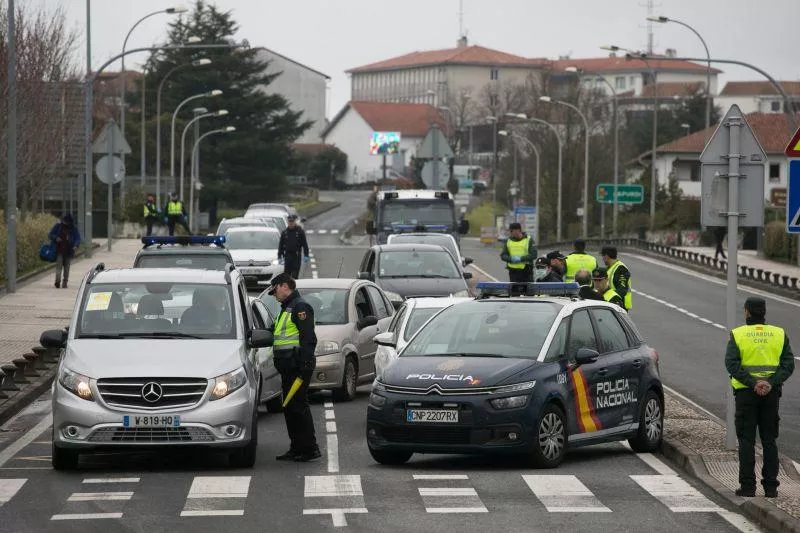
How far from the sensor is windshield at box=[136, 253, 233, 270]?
86.5 ft

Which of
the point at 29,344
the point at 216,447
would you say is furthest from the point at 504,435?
the point at 29,344

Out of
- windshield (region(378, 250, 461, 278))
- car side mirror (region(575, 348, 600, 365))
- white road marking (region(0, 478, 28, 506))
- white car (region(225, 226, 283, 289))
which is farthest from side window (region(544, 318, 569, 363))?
white car (region(225, 226, 283, 289))

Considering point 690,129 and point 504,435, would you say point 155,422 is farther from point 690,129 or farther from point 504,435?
point 690,129

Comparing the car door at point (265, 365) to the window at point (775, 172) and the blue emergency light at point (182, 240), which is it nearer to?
the blue emergency light at point (182, 240)

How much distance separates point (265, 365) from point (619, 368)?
411 cm

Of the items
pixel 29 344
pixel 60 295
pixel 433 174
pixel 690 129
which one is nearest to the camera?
pixel 29 344

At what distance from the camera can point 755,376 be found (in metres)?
12.7

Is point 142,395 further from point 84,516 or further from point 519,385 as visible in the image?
point 519,385

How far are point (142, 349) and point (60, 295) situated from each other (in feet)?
74.0

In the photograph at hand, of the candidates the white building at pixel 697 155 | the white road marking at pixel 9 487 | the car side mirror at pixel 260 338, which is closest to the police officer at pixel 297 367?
the car side mirror at pixel 260 338

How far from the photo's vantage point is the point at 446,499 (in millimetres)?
12695

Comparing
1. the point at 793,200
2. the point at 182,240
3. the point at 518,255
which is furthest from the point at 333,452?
the point at 518,255

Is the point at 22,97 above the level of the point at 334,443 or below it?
above

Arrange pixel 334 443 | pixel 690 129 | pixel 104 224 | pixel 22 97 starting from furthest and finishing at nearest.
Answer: pixel 690 129
pixel 104 224
pixel 22 97
pixel 334 443
